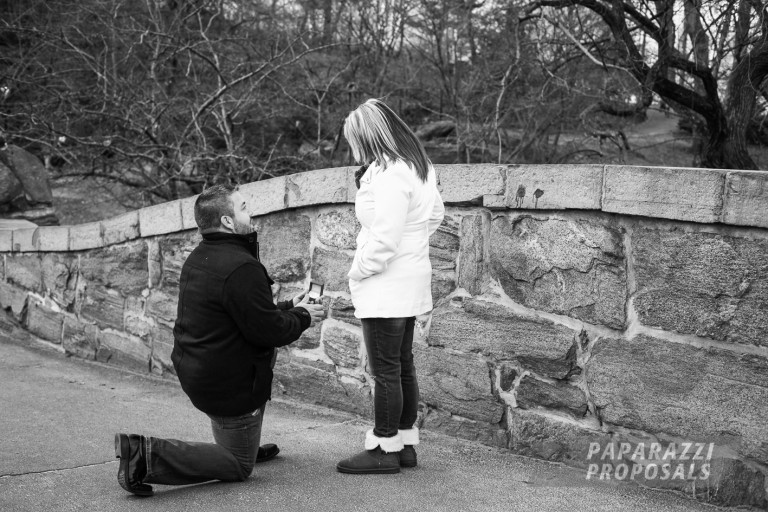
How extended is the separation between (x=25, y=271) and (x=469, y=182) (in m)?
4.34

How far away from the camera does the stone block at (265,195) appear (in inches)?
188

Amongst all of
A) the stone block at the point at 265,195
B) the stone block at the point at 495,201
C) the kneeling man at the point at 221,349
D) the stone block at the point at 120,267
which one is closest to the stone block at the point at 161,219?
the stone block at the point at 120,267

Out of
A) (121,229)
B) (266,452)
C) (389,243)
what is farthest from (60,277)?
(389,243)

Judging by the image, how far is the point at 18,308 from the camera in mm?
6855

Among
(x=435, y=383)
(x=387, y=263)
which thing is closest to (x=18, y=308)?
(x=435, y=383)

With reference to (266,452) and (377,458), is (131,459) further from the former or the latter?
(377,458)

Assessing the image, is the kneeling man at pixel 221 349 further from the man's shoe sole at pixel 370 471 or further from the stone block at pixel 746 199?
the stone block at pixel 746 199

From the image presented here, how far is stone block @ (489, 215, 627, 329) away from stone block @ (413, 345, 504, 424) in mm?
424

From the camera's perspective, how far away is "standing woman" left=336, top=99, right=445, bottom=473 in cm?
323

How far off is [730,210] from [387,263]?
134cm

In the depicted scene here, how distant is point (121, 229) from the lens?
19.2 feet

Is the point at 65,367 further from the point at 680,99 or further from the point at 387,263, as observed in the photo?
the point at 680,99

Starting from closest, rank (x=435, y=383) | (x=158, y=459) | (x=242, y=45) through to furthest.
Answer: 1. (x=158, y=459)
2. (x=435, y=383)
3. (x=242, y=45)

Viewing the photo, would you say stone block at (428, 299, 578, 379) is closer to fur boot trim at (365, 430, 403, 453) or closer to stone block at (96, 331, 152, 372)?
fur boot trim at (365, 430, 403, 453)
